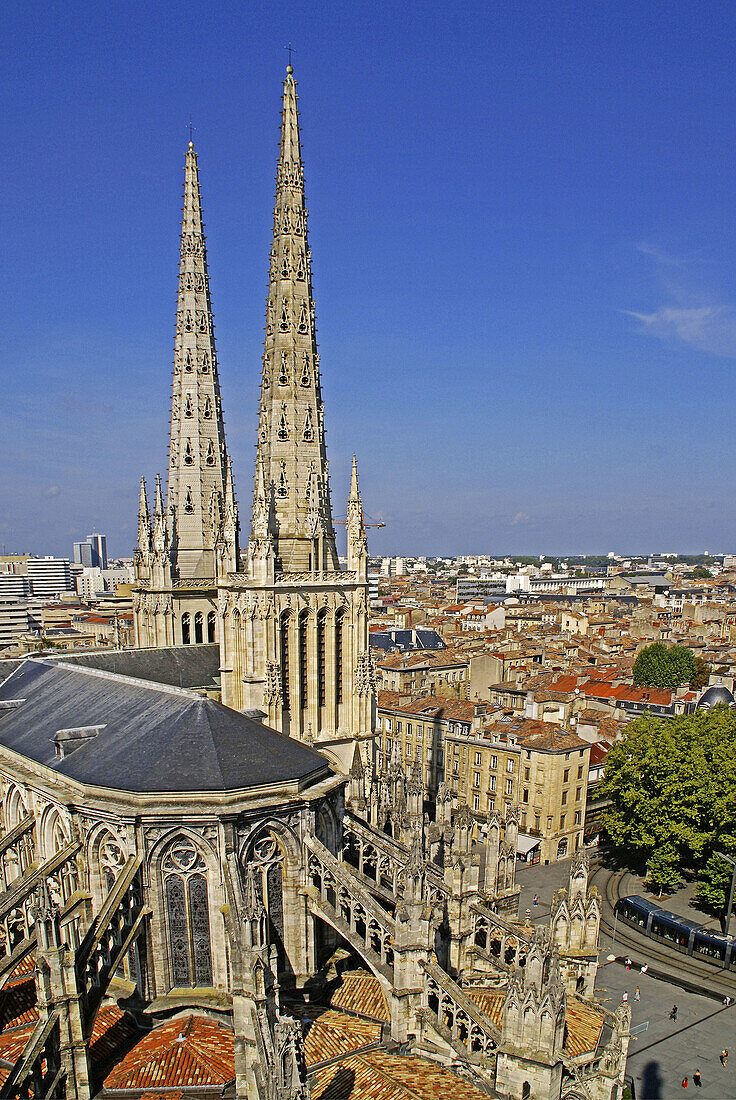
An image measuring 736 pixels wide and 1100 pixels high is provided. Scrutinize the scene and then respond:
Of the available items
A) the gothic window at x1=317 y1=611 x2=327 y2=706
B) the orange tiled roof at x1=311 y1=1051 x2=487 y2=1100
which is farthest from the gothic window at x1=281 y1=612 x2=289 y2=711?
the orange tiled roof at x1=311 y1=1051 x2=487 y2=1100

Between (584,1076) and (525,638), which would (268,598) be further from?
(525,638)

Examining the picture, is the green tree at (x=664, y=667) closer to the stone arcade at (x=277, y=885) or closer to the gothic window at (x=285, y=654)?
the stone arcade at (x=277, y=885)

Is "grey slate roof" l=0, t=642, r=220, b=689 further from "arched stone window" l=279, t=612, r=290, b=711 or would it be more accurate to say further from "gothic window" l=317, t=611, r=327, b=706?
"gothic window" l=317, t=611, r=327, b=706

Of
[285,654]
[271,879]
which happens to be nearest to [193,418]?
[285,654]

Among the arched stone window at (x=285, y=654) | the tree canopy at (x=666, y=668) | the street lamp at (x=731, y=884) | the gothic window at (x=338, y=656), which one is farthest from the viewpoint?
the tree canopy at (x=666, y=668)

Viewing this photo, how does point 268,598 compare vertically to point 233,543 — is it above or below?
below

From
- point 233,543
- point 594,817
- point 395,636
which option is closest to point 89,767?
point 233,543

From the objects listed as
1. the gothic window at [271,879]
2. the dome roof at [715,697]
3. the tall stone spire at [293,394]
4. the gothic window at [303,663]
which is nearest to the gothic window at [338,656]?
the gothic window at [303,663]
